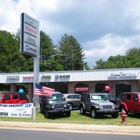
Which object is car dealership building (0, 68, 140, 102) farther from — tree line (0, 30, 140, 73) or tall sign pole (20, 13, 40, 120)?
tree line (0, 30, 140, 73)

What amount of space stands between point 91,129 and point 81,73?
69.8 ft

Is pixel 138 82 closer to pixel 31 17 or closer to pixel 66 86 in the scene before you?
pixel 66 86

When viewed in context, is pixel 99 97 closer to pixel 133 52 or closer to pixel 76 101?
pixel 76 101

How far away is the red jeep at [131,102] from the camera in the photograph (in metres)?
18.4

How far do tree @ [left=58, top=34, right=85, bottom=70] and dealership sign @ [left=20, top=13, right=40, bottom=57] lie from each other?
5799cm

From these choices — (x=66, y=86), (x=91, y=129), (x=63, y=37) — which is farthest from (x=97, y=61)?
(x=91, y=129)

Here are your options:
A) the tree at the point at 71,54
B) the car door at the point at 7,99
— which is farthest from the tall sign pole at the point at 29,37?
the tree at the point at 71,54

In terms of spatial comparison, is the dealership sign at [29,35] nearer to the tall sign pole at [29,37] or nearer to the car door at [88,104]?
the tall sign pole at [29,37]

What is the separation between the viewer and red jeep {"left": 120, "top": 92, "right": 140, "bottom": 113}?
18.4 m

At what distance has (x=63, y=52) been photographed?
285ft

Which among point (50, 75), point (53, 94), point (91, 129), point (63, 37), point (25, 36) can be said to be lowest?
point (91, 129)

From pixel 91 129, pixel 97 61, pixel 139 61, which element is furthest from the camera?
pixel 97 61

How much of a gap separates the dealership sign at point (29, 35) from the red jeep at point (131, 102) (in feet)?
32.2

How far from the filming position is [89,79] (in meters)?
33.7
